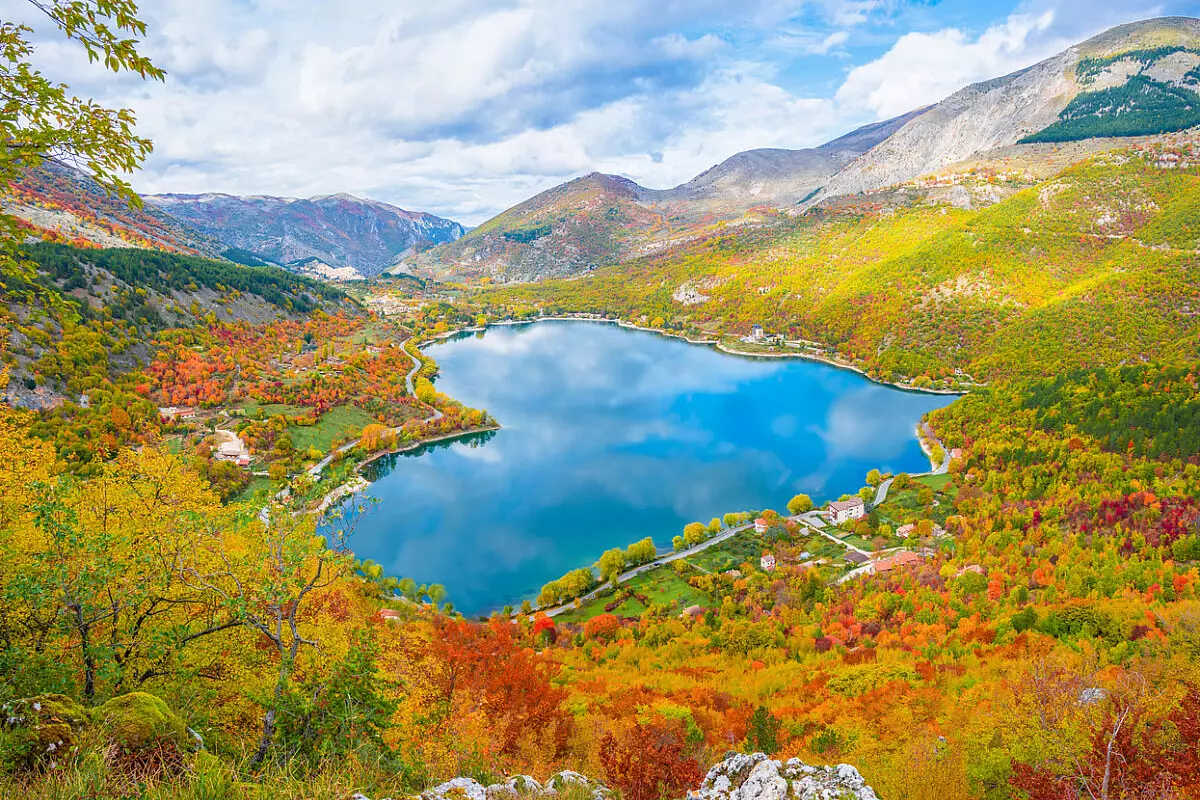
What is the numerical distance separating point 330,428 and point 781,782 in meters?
59.2

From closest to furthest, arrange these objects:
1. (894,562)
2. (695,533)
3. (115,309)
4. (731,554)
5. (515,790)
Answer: (515,790) → (894,562) → (731,554) → (695,533) → (115,309)

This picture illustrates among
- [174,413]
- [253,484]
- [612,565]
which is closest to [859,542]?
[612,565]

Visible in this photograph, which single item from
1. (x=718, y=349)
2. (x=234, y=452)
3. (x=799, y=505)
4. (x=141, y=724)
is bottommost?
(x=141, y=724)

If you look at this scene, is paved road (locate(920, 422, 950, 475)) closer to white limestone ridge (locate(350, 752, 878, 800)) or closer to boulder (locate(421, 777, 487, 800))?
A: white limestone ridge (locate(350, 752, 878, 800))

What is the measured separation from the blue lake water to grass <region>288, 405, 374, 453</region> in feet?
18.2

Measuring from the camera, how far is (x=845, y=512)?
42156mm

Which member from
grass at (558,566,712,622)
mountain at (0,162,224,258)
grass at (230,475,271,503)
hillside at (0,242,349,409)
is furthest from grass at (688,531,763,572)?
mountain at (0,162,224,258)

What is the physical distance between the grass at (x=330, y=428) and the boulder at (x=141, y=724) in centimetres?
5293

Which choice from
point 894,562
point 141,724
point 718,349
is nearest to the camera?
point 141,724

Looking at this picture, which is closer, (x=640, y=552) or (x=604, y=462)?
(x=640, y=552)

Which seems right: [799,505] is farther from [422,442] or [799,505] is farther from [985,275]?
[985,275]

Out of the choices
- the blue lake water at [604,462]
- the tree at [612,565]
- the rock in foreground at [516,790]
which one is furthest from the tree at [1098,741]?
the tree at [612,565]

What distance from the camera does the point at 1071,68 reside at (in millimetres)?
141250

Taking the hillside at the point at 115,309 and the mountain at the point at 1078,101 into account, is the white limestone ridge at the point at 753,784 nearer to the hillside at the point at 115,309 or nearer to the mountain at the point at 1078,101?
the hillside at the point at 115,309
